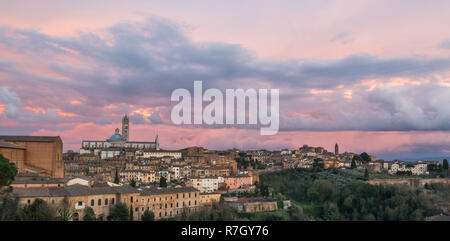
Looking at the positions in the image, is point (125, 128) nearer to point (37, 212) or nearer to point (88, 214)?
point (88, 214)

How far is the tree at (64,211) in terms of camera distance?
1523cm

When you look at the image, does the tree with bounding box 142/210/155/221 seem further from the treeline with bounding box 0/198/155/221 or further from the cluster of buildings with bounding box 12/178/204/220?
the treeline with bounding box 0/198/155/221

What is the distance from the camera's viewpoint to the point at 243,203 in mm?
23672

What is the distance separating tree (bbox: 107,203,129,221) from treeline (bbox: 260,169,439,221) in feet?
45.6

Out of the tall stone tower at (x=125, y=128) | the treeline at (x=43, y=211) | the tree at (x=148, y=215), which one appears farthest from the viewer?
the tall stone tower at (x=125, y=128)

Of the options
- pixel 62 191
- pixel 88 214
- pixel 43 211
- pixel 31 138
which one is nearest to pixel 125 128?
pixel 31 138

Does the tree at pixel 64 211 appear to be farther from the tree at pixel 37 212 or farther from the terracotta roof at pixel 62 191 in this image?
the tree at pixel 37 212

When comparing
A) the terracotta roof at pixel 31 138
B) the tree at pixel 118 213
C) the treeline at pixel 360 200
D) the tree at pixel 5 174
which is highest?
the terracotta roof at pixel 31 138

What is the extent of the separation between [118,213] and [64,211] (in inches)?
99.5

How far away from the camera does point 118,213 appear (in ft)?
56.4

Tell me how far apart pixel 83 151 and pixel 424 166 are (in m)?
41.8

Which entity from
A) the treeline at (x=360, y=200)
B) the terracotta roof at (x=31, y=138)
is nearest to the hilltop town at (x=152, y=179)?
A: the terracotta roof at (x=31, y=138)

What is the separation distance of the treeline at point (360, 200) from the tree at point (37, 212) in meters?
17.6
